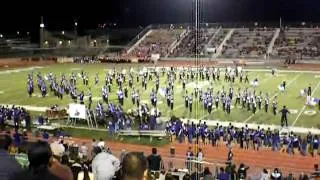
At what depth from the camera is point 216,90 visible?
27750 mm

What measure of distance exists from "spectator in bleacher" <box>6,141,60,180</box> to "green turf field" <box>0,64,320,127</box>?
688 inches

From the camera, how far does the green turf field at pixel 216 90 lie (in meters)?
21.1

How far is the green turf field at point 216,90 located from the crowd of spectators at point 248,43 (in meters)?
10.1

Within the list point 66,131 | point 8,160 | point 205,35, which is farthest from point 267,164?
point 205,35

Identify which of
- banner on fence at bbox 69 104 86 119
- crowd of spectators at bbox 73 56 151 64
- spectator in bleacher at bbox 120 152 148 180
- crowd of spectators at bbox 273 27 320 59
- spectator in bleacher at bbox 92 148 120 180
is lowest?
banner on fence at bbox 69 104 86 119

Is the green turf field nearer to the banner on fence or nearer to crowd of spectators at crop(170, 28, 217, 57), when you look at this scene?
the banner on fence

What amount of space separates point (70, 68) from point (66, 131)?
78.0 ft

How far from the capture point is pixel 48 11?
6391cm

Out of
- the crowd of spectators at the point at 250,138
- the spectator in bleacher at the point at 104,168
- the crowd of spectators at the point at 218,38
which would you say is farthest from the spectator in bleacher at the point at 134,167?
Answer: the crowd of spectators at the point at 218,38

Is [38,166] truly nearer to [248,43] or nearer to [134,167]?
[134,167]

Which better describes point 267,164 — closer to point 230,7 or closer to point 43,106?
point 43,106

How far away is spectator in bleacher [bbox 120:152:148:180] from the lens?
124 inches

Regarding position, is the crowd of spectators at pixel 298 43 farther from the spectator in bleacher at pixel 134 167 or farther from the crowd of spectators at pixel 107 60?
the spectator in bleacher at pixel 134 167

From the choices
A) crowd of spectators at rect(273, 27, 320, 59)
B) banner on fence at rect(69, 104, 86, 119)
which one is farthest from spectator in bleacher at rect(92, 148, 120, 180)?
crowd of spectators at rect(273, 27, 320, 59)
